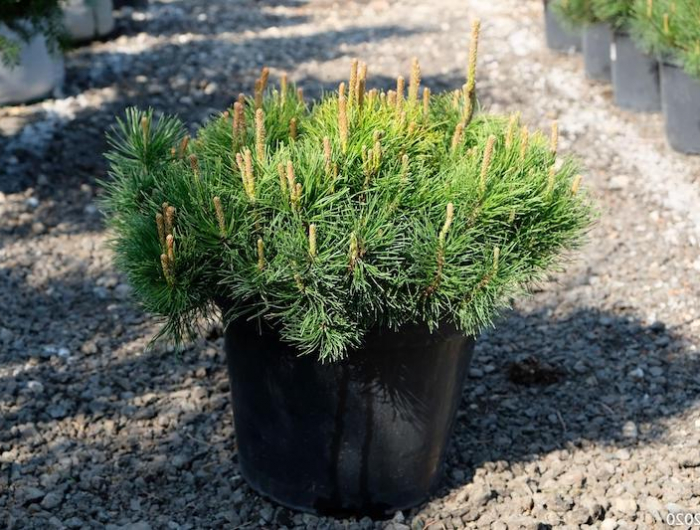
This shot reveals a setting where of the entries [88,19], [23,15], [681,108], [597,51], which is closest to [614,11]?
[597,51]

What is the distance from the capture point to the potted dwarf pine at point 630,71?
17.4ft

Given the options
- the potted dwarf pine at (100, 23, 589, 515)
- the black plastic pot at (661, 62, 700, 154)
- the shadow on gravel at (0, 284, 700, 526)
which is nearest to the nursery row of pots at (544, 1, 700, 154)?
the black plastic pot at (661, 62, 700, 154)

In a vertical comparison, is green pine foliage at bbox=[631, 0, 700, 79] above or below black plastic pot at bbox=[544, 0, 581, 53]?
above

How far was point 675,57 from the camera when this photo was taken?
4656 millimetres

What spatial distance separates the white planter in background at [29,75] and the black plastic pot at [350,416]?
3.21 meters

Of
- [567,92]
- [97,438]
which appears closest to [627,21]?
[567,92]

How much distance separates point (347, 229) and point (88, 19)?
4788 mm

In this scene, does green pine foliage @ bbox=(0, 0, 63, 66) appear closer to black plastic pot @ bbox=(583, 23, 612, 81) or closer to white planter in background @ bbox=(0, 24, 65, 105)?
white planter in background @ bbox=(0, 24, 65, 105)

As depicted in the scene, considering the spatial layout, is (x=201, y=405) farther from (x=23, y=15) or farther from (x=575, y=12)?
(x=575, y=12)

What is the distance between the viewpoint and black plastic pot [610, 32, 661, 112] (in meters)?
5.32

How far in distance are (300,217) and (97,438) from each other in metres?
1.12

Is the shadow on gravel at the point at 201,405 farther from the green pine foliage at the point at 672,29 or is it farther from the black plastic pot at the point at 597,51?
the black plastic pot at the point at 597,51

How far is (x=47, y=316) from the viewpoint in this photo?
3.53 metres

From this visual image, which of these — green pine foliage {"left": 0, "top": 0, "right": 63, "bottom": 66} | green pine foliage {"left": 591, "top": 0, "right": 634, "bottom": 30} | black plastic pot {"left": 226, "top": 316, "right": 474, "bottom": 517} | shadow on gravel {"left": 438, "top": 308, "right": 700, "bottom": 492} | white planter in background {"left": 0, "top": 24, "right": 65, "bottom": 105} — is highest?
green pine foliage {"left": 0, "top": 0, "right": 63, "bottom": 66}
